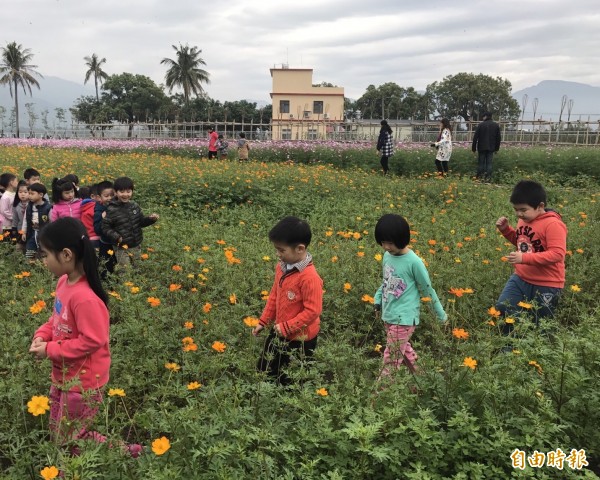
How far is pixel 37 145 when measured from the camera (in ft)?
62.2

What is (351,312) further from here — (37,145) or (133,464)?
(37,145)

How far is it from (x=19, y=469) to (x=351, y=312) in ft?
8.77

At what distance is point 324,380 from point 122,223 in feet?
9.08

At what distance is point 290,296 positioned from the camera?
2.75 metres

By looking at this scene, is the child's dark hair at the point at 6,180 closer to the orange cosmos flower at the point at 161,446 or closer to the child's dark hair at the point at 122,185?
the child's dark hair at the point at 122,185

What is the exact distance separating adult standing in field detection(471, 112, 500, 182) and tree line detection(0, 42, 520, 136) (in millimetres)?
34946

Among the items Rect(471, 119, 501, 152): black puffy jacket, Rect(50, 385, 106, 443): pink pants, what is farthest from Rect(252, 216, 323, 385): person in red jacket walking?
Rect(471, 119, 501, 152): black puffy jacket

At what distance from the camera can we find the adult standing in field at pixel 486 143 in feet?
36.4

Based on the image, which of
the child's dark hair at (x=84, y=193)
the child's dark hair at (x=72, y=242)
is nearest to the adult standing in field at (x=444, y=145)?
the child's dark hair at (x=84, y=193)

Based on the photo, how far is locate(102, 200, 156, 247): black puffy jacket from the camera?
4.60 m

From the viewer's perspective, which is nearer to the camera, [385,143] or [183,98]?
[385,143]

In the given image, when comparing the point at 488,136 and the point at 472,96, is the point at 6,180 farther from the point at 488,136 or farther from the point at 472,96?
the point at 472,96

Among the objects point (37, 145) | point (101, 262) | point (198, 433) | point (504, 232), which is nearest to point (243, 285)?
point (101, 262)

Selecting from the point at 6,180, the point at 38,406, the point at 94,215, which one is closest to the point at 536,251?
the point at 38,406
